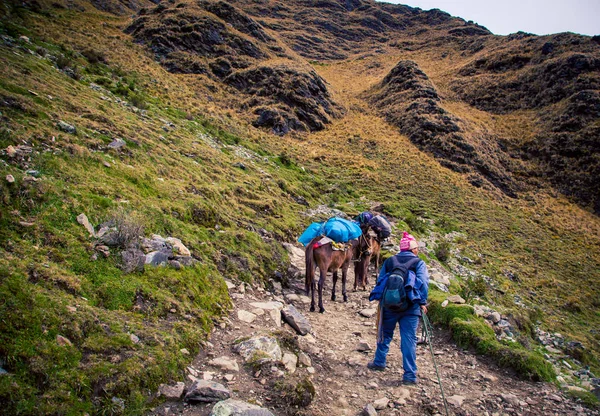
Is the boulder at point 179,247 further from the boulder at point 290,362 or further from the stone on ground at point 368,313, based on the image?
the stone on ground at point 368,313

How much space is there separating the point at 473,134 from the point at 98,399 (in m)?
50.5

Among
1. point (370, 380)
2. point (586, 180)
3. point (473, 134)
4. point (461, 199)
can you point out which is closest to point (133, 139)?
point (370, 380)

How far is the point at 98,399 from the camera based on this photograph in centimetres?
322

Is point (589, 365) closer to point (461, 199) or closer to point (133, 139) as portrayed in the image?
point (133, 139)

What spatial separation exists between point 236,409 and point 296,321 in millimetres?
3032

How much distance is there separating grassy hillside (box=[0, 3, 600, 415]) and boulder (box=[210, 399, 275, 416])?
745 mm

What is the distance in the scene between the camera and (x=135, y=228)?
562 cm

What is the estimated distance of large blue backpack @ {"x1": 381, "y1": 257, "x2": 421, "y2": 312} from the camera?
5.50 metres

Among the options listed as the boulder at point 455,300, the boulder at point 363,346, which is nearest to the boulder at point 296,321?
the boulder at point 363,346

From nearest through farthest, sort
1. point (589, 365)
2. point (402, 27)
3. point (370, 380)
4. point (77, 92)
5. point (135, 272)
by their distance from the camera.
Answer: point (135, 272), point (370, 380), point (589, 365), point (77, 92), point (402, 27)

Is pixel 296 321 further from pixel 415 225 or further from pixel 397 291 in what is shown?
pixel 415 225

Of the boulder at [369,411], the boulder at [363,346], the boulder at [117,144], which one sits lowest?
the boulder at [363,346]

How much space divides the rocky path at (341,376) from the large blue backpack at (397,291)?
1.34m

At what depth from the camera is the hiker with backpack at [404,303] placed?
218 inches
